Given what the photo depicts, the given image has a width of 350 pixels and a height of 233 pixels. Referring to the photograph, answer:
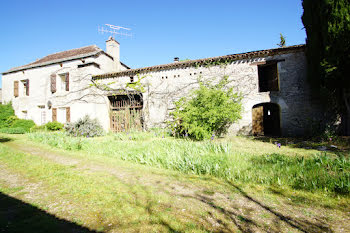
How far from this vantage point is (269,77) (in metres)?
10.1

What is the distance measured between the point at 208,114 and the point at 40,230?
6605 millimetres

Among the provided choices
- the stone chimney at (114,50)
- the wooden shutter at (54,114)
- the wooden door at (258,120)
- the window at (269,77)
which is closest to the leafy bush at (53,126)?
the wooden shutter at (54,114)

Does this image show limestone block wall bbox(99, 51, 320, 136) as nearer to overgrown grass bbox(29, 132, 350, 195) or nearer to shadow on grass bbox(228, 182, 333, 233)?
overgrown grass bbox(29, 132, 350, 195)

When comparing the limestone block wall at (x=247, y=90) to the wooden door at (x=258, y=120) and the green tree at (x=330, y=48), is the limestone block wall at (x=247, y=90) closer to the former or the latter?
the wooden door at (x=258, y=120)

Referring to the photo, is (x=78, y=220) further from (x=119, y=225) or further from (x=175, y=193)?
(x=175, y=193)

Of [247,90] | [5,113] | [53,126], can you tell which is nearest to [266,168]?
[247,90]

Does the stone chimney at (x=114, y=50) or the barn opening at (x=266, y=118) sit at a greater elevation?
the stone chimney at (x=114, y=50)

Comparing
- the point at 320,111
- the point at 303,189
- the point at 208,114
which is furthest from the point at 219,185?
the point at 320,111

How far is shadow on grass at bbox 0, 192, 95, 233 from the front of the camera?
176 centimetres

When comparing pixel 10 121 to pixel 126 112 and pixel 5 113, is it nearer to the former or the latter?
pixel 5 113

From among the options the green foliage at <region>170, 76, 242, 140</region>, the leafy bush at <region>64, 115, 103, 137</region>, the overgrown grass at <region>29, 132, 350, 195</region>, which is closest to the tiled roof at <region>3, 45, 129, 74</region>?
the leafy bush at <region>64, 115, 103, 137</region>

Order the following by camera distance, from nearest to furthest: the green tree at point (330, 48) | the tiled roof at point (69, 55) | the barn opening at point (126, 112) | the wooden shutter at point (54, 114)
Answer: the green tree at point (330, 48)
the barn opening at point (126, 112)
the tiled roof at point (69, 55)
the wooden shutter at point (54, 114)

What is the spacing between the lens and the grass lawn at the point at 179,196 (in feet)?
6.26

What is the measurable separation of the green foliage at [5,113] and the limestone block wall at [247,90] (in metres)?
12.9
